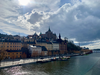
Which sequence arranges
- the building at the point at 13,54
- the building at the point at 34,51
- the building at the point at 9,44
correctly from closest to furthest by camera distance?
the building at the point at 13,54 → the building at the point at 9,44 → the building at the point at 34,51

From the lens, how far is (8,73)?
28.4 meters

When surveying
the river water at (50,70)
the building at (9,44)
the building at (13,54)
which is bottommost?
the river water at (50,70)

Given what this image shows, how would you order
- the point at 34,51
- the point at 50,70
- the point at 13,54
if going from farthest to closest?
1. the point at 34,51
2. the point at 13,54
3. the point at 50,70

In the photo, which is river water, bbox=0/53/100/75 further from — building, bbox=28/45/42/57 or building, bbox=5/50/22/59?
building, bbox=28/45/42/57

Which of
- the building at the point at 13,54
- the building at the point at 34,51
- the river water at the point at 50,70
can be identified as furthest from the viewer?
the building at the point at 34,51

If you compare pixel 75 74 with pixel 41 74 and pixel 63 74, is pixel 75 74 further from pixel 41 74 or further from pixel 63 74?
pixel 41 74

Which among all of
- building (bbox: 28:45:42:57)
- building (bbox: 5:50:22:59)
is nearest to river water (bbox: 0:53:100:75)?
building (bbox: 5:50:22:59)

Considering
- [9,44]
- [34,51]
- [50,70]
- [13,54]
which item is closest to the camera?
[50,70]

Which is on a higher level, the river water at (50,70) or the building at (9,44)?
the building at (9,44)

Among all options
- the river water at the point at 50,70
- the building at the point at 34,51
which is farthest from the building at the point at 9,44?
the river water at the point at 50,70

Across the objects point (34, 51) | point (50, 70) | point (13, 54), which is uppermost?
point (34, 51)

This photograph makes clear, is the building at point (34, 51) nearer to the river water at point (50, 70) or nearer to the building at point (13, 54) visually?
the building at point (13, 54)

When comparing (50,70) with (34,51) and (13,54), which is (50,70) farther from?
(34,51)

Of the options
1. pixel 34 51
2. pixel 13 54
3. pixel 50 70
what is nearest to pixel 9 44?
pixel 13 54
